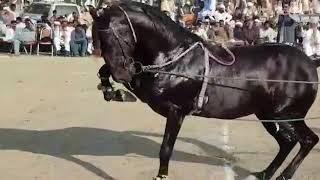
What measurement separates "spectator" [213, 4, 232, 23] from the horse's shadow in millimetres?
15397

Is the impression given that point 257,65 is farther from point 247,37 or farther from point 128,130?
point 247,37

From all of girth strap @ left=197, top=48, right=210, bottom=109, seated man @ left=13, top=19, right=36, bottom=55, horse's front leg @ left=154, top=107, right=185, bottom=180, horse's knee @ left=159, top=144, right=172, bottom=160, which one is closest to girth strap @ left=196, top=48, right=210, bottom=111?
girth strap @ left=197, top=48, right=210, bottom=109

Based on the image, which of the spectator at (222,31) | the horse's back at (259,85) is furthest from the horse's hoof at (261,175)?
the spectator at (222,31)

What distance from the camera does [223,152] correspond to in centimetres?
945

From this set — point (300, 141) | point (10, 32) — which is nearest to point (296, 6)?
point (10, 32)

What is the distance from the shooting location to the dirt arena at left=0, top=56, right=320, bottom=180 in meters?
8.27

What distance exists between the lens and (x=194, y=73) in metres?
7.41

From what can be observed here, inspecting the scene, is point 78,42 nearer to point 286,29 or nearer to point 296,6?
point 286,29

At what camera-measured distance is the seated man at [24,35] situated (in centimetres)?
2558

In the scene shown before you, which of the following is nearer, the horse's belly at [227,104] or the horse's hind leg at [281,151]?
the horse's belly at [227,104]

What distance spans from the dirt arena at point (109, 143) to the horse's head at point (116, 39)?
153cm

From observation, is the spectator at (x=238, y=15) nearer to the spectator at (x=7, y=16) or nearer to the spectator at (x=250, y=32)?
the spectator at (x=250, y=32)

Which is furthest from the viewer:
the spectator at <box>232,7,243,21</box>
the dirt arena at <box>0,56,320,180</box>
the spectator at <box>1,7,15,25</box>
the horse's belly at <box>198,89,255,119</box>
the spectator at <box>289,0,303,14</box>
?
the spectator at <box>1,7,15,25</box>

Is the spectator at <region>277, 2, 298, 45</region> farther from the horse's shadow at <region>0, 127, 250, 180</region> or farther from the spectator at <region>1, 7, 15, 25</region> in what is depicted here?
the horse's shadow at <region>0, 127, 250, 180</region>
